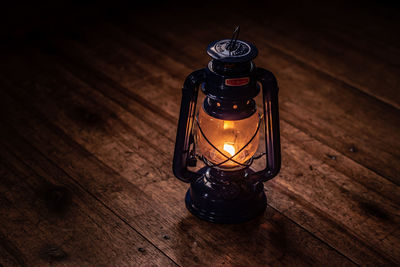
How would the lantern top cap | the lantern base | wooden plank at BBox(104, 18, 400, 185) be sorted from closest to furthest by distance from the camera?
the lantern top cap
the lantern base
wooden plank at BBox(104, 18, 400, 185)

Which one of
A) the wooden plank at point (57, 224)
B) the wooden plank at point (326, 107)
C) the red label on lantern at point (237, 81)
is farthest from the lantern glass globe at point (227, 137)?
the wooden plank at point (326, 107)

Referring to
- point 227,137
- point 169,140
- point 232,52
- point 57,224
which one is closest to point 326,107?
point 169,140

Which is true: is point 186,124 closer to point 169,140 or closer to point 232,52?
point 232,52

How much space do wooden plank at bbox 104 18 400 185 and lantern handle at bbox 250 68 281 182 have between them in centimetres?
46

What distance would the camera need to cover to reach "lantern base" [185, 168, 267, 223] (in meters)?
1.54

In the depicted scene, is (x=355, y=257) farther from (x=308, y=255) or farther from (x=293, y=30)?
(x=293, y=30)

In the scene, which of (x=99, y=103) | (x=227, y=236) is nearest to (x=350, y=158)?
(x=227, y=236)

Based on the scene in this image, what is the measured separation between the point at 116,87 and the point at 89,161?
1.57 feet

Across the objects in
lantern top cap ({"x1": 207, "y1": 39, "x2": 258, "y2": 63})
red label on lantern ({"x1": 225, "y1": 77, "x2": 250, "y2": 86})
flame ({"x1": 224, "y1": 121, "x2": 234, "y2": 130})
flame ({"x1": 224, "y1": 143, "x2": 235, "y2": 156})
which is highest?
lantern top cap ({"x1": 207, "y1": 39, "x2": 258, "y2": 63})

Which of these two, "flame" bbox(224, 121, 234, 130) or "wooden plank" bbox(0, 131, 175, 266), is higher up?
"flame" bbox(224, 121, 234, 130)

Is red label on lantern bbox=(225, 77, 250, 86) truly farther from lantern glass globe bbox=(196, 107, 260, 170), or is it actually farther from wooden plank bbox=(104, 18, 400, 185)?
wooden plank bbox=(104, 18, 400, 185)

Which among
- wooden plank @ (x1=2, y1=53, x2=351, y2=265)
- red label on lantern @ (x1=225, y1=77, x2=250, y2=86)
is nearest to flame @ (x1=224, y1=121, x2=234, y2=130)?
red label on lantern @ (x1=225, y1=77, x2=250, y2=86)

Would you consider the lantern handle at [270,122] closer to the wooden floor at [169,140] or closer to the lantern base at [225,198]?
the lantern base at [225,198]

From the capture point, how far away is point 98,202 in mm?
1608
